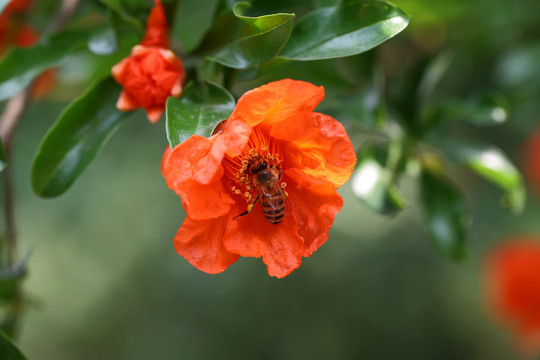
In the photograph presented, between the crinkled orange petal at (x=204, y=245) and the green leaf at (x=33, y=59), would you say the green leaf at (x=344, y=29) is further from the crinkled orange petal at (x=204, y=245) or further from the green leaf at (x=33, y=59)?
the green leaf at (x=33, y=59)

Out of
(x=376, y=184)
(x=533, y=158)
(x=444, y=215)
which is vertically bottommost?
(x=533, y=158)

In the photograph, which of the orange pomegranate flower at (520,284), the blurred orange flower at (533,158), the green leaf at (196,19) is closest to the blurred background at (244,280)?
the blurred orange flower at (533,158)

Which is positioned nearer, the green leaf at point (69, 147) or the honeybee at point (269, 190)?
the honeybee at point (269, 190)

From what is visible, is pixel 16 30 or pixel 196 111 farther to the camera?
pixel 16 30

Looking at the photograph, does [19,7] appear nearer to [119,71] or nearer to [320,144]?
[119,71]

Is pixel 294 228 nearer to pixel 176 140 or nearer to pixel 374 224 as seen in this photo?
pixel 176 140

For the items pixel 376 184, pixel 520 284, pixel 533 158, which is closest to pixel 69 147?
pixel 376 184
